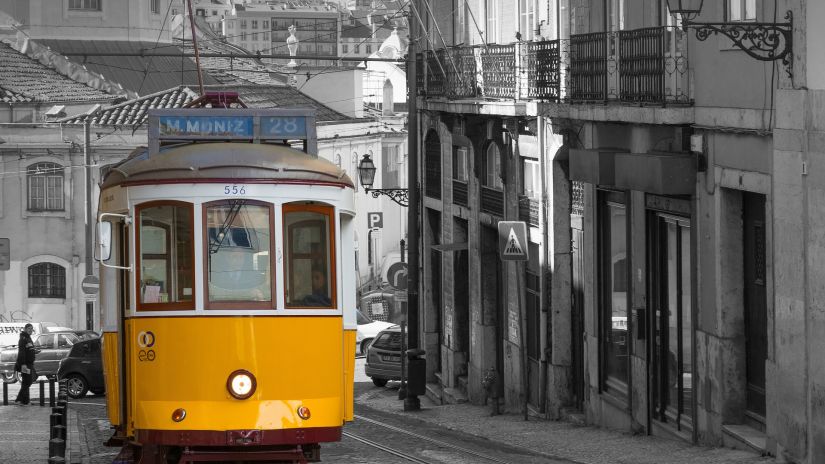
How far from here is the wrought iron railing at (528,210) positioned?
2402 centimetres

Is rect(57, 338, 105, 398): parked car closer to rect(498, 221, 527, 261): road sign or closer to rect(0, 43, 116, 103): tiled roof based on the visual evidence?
rect(498, 221, 527, 261): road sign

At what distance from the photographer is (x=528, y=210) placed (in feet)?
80.6

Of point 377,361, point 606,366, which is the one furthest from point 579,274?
point 377,361

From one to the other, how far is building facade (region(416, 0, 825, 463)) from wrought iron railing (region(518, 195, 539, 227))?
21mm

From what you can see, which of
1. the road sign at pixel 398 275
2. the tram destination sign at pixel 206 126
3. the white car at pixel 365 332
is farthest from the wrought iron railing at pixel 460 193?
the white car at pixel 365 332

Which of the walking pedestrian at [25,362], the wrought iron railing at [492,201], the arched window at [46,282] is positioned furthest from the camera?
the arched window at [46,282]

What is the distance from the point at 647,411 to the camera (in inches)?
750

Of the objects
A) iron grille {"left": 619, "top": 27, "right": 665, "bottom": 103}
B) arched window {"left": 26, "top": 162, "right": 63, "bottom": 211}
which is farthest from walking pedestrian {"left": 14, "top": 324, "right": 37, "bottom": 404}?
arched window {"left": 26, "top": 162, "right": 63, "bottom": 211}

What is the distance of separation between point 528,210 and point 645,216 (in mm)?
5579

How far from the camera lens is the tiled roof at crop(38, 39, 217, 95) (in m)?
63.1

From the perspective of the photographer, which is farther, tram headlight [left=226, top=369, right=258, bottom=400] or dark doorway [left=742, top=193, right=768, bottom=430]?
dark doorway [left=742, top=193, right=768, bottom=430]

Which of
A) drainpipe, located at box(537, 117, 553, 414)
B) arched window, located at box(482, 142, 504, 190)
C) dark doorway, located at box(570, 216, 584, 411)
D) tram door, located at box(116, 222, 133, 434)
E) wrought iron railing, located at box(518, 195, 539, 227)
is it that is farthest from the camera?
arched window, located at box(482, 142, 504, 190)

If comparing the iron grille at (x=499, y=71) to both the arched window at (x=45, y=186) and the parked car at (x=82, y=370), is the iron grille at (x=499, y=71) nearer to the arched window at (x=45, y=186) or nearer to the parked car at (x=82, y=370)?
the parked car at (x=82, y=370)

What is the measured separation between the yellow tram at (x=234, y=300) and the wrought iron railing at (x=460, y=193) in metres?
15.1
